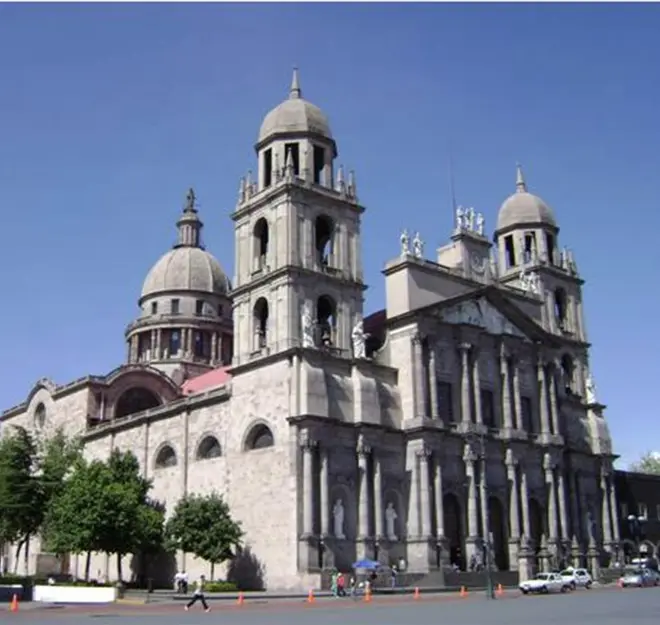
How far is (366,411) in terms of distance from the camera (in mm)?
53188

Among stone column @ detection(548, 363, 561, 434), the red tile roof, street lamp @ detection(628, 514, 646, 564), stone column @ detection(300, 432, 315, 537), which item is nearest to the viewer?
stone column @ detection(300, 432, 315, 537)

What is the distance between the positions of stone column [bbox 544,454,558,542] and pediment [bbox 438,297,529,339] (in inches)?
362

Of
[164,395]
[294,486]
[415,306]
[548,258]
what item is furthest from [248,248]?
[548,258]

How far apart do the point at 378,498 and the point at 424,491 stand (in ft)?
9.80

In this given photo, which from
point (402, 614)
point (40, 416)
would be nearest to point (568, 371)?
point (40, 416)

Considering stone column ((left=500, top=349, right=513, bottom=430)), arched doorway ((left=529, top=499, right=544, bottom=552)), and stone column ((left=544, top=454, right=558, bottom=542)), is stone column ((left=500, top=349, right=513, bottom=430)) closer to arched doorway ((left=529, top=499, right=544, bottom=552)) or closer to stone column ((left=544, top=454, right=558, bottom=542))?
stone column ((left=544, top=454, right=558, bottom=542))

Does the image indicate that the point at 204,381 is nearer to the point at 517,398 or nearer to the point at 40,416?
the point at 40,416

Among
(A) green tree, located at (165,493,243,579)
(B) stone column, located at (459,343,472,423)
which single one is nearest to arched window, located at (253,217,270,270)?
(B) stone column, located at (459,343,472,423)

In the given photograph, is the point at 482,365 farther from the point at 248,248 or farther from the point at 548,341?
the point at 248,248

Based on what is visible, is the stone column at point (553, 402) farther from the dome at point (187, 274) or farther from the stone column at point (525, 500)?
the dome at point (187, 274)

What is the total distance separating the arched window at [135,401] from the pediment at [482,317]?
91.5 feet

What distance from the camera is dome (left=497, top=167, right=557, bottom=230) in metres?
74.0

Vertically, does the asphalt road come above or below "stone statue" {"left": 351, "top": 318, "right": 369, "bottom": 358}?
below

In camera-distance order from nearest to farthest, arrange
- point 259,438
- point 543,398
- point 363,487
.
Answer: point 363,487
point 259,438
point 543,398
